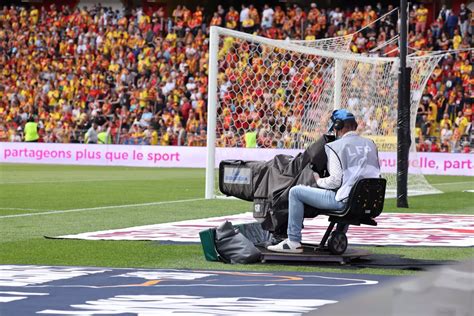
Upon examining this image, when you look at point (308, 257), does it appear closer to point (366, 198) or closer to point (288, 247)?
point (288, 247)

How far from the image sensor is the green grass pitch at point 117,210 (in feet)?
32.3

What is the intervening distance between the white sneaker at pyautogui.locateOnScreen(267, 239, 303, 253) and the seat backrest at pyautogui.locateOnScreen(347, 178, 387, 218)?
587mm

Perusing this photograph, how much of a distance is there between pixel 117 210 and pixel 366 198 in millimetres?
9159

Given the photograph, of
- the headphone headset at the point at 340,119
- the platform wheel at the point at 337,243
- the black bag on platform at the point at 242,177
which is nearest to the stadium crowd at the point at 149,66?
the black bag on platform at the point at 242,177

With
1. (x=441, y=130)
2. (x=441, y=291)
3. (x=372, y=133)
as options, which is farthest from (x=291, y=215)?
(x=441, y=130)

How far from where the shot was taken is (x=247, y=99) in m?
26.3

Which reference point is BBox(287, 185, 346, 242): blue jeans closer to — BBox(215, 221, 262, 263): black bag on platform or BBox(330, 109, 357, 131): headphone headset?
BBox(215, 221, 262, 263): black bag on platform

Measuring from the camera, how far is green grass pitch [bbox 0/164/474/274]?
9.84 metres

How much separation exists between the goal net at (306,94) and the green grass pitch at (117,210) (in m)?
1.96

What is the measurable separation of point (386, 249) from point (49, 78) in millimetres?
38554

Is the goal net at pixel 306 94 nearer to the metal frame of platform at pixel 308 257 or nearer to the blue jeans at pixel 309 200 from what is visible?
the metal frame of platform at pixel 308 257

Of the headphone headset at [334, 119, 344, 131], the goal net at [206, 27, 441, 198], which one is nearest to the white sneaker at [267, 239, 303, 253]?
the headphone headset at [334, 119, 344, 131]

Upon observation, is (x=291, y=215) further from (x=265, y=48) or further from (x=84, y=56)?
(x=84, y=56)

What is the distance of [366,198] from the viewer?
9.30 meters
